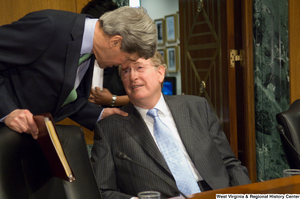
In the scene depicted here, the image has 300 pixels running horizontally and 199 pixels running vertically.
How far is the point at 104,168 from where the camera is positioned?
5.37 ft

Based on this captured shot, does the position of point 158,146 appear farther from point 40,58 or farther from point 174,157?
point 40,58

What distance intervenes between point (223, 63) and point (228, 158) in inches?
69.6

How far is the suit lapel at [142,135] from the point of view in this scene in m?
1.68

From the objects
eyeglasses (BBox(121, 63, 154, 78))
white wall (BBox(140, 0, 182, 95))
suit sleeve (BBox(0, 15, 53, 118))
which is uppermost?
white wall (BBox(140, 0, 182, 95))

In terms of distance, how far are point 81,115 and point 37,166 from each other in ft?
2.19

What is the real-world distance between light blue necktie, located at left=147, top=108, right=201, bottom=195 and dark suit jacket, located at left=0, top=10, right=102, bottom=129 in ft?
1.78

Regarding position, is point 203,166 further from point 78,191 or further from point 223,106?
point 223,106

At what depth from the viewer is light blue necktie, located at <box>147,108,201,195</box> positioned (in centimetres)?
166

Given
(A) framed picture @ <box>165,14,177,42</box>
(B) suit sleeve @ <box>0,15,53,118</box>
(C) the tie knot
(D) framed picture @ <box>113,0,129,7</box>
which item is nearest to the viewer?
(B) suit sleeve @ <box>0,15,53,118</box>

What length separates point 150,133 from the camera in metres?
1.76

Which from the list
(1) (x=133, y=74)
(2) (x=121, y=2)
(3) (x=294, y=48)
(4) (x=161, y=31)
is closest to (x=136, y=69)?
(1) (x=133, y=74)

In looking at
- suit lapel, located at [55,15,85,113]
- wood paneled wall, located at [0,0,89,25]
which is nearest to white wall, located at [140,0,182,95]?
wood paneled wall, located at [0,0,89,25]

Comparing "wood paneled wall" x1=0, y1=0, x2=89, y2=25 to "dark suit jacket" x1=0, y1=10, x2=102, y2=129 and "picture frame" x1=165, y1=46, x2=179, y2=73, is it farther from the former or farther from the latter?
"picture frame" x1=165, y1=46, x2=179, y2=73

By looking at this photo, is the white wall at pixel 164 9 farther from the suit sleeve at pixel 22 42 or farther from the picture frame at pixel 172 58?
the suit sleeve at pixel 22 42
